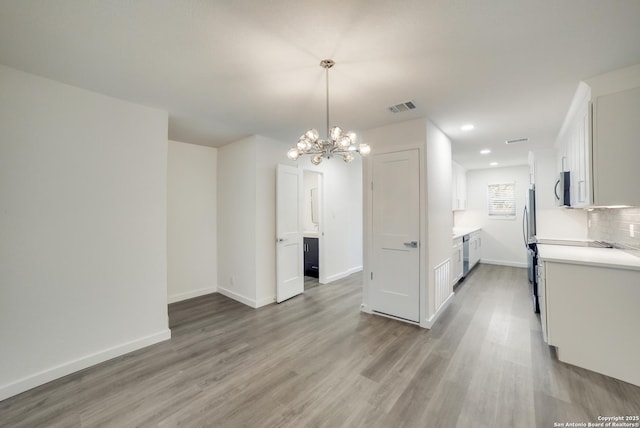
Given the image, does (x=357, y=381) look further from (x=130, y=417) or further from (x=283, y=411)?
(x=130, y=417)

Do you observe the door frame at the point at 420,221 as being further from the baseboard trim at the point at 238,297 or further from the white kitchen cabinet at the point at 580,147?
the baseboard trim at the point at 238,297

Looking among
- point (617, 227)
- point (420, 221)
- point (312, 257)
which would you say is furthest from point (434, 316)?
point (312, 257)

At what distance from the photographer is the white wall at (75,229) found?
2.14 meters

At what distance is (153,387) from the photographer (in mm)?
2150

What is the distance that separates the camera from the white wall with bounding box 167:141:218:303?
4199 millimetres

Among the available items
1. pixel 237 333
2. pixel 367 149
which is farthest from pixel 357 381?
pixel 367 149

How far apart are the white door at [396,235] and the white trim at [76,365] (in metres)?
2.80

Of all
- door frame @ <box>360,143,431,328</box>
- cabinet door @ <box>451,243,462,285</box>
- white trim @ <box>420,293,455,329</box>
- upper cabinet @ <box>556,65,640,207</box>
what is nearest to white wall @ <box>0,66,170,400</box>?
door frame @ <box>360,143,431,328</box>

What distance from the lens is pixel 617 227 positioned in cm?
302

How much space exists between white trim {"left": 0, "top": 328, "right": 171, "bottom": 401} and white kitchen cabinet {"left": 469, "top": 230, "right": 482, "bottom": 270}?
602 cm

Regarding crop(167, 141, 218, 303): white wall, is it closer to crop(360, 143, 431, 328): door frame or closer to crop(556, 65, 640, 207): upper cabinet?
crop(360, 143, 431, 328): door frame

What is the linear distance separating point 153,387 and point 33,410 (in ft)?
2.63

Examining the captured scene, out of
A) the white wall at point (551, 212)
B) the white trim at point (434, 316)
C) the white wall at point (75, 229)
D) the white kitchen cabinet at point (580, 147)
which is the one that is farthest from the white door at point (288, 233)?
the white wall at point (551, 212)

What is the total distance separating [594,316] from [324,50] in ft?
10.7
